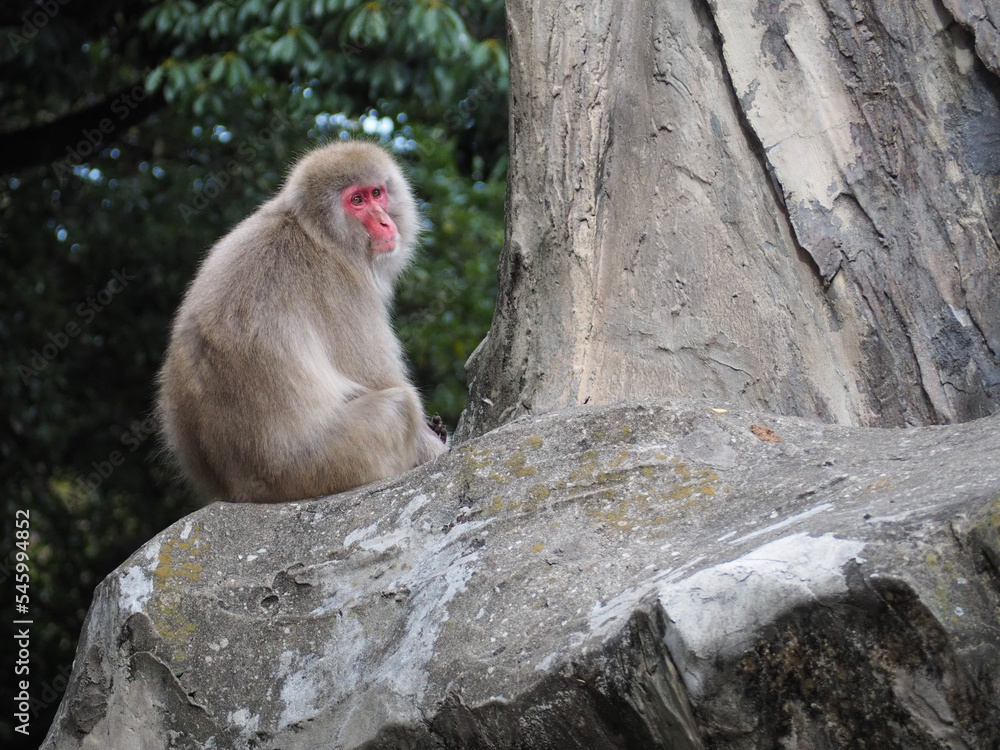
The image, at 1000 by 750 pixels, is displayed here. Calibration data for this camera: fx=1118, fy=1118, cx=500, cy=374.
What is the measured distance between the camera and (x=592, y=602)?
99.3 inches

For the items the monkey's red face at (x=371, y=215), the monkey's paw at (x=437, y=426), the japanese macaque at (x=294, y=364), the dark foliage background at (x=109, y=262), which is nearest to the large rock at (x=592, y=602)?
the japanese macaque at (x=294, y=364)

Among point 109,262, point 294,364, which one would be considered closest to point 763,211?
point 294,364

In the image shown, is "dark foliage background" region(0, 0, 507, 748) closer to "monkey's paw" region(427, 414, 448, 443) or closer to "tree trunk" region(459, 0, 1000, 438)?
"monkey's paw" region(427, 414, 448, 443)

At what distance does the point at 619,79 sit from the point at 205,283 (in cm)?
160

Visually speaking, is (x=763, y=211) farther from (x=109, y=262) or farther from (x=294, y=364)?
(x=109, y=262)

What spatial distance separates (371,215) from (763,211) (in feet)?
4.91

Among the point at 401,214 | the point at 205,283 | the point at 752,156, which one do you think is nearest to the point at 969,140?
the point at 752,156

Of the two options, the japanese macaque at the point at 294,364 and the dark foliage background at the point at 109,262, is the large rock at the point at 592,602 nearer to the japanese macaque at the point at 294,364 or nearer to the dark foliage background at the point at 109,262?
the japanese macaque at the point at 294,364

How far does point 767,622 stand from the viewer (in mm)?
2158

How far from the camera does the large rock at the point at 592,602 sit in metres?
2.11

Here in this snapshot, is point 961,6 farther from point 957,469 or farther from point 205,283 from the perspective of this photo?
point 205,283

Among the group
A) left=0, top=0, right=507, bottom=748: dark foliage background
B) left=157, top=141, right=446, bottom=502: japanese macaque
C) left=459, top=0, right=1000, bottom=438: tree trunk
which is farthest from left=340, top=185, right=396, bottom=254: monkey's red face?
left=0, top=0, right=507, bottom=748: dark foliage background

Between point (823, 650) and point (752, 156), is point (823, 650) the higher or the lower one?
the lower one

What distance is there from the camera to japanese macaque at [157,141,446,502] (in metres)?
3.67
